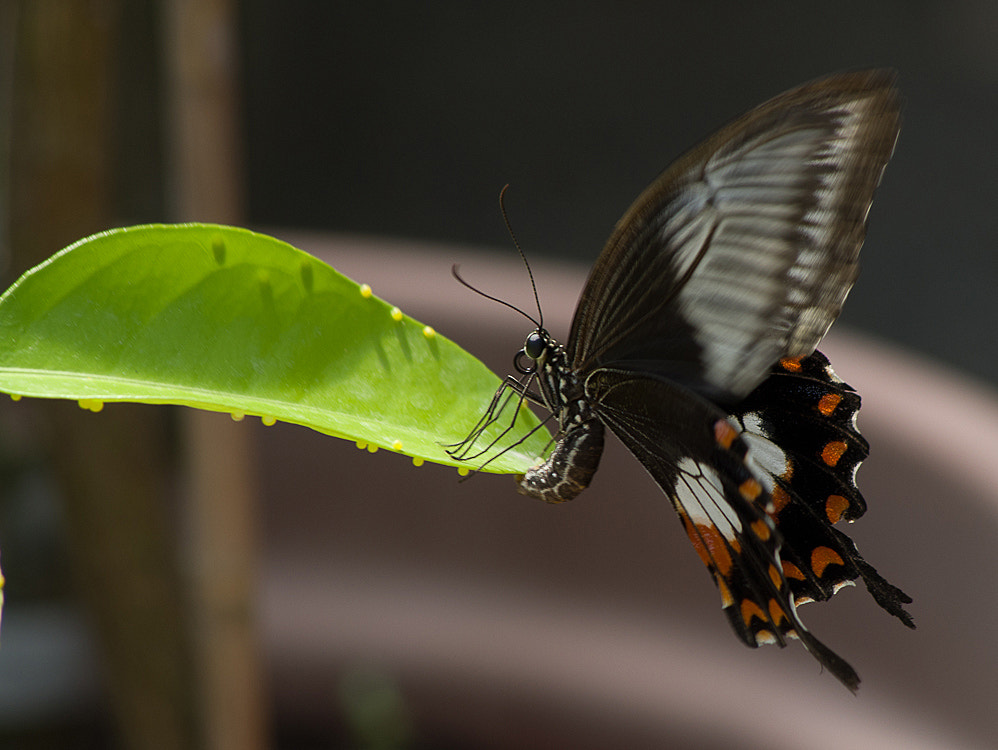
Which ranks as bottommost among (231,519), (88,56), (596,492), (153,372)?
(596,492)

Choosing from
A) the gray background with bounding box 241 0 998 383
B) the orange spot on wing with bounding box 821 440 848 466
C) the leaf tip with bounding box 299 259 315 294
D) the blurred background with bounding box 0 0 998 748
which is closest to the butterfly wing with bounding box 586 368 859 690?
the orange spot on wing with bounding box 821 440 848 466

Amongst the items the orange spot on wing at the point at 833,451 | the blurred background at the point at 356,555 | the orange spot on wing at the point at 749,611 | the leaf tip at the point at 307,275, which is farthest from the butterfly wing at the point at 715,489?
the blurred background at the point at 356,555

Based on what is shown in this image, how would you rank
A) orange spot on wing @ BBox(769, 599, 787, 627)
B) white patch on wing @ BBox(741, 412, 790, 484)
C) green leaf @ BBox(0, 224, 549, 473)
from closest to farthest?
green leaf @ BBox(0, 224, 549, 473)
orange spot on wing @ BBox(769, 599, 787, 627)
white patch on wing @ BBox(741, 412, 790, 484)

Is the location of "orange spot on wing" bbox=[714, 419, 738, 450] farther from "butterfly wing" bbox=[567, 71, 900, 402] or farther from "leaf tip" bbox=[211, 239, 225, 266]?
"leaf tip" bbox=[211, 239, 225, 266]

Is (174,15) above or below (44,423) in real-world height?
above

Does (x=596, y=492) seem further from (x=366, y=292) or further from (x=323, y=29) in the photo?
(x=323, y=29)

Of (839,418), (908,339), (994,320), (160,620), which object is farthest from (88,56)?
(994,320)
